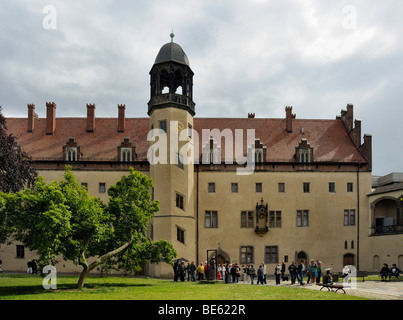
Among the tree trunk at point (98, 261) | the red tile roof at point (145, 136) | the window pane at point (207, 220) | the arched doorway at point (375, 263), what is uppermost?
the red tile roof at point (145, 136)

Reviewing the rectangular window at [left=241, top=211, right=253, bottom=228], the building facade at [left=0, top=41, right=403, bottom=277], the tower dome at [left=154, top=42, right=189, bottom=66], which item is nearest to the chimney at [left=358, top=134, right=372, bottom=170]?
the building facade at [left=0, top=41, right=403, bottom=277]

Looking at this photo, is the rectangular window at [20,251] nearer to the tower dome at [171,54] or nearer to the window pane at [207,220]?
the window pane at [207,220]

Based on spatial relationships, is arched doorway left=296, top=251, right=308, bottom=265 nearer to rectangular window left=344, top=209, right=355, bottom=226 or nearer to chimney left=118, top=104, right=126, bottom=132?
rectangular window left=344, top=209, right=355, bottom=226

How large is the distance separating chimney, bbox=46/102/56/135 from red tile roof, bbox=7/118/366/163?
1.56ft

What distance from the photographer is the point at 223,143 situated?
48125 mm

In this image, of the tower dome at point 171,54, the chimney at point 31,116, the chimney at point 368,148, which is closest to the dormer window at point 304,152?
the chimney at point 368,148

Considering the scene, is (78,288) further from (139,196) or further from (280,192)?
(280,192)

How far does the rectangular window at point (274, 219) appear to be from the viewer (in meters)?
45.6

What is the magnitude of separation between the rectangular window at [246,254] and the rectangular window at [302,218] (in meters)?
5.47

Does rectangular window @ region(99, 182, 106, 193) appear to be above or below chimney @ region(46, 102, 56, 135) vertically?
below

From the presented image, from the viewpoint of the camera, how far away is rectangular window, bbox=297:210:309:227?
150 ft

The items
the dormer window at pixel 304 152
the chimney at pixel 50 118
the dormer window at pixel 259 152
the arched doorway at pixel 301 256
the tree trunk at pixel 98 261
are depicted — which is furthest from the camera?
the chimney at pixel 50 118

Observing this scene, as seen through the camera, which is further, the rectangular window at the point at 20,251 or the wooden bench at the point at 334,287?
the rectangular window at the point at 20,251
